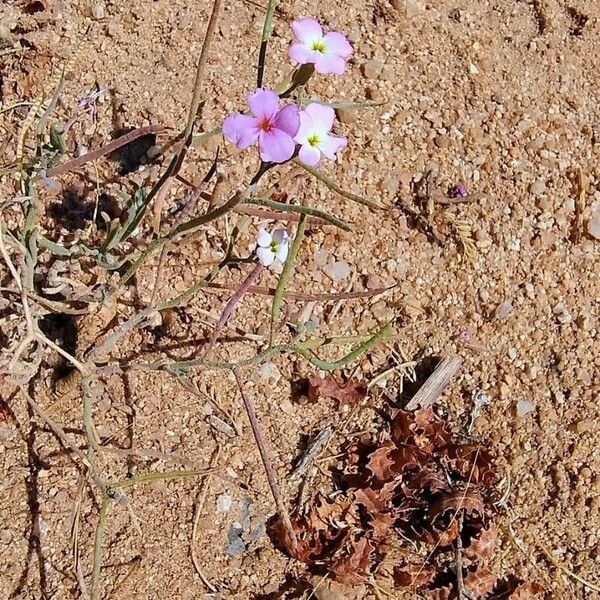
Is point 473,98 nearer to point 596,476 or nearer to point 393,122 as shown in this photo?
point 393,122

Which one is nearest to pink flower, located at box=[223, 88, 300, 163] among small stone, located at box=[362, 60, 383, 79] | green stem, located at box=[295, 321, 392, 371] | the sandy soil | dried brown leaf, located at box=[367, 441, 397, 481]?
green stem, located at box=[295, 321, 392, 371]

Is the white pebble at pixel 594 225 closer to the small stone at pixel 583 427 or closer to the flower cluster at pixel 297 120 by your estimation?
the small stone at pixel 583 427

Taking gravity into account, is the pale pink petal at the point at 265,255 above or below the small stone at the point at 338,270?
above

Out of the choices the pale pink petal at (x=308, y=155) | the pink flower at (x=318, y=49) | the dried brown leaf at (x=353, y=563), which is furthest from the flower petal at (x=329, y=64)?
the dried brown leaf at (x=353, y=563)

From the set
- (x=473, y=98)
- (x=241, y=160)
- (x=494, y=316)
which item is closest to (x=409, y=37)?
(x=473, y=98)

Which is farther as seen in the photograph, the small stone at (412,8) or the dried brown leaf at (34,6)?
the small stone at (412,8)

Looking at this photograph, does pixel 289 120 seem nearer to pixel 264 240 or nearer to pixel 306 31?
pixel 306 31
